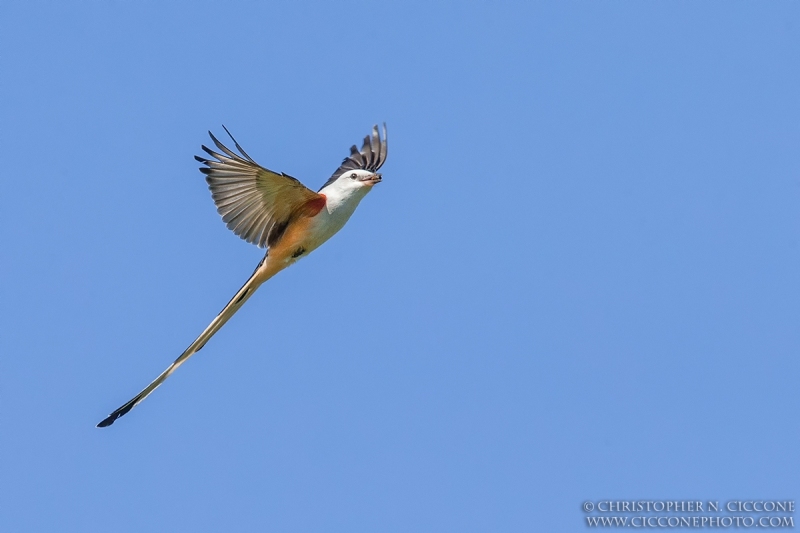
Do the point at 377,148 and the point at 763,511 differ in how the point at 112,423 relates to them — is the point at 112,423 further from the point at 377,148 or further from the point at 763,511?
the point at 763,511

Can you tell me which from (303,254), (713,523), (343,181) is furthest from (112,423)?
(713,523)

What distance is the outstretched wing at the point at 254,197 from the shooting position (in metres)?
8.84

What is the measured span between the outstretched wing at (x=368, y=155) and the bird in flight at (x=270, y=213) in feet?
5.59

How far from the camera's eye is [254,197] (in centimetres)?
932

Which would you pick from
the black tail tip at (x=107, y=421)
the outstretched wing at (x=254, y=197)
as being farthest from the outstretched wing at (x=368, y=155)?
the black tail tip at (x=107, y=421)

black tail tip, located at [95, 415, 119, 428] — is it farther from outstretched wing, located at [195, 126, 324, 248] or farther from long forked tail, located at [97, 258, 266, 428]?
outstretched wing, located at [195, 126, 324, 248]

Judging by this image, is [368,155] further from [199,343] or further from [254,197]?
[199,343]

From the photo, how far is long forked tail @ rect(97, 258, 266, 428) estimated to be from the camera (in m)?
8.80

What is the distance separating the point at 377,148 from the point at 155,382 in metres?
4.16

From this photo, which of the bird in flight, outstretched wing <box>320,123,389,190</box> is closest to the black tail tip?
the bird in flight

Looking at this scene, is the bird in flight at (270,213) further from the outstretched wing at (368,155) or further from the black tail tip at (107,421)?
the outstretched wing at (368,155)

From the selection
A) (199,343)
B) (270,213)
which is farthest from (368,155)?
(199,343)

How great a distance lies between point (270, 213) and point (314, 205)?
47cm

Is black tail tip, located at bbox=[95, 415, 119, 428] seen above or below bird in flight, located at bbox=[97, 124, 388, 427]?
below
